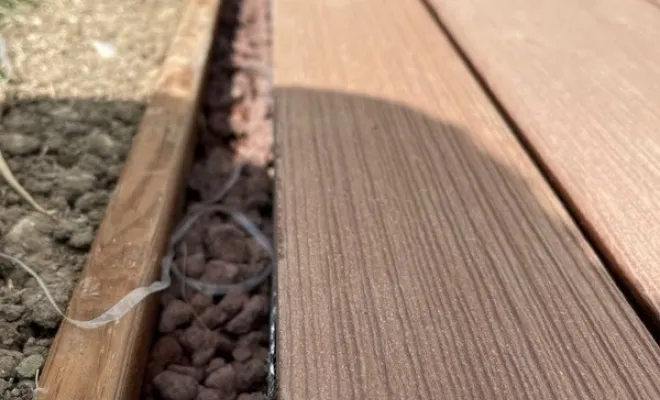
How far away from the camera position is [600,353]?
1.94 ft

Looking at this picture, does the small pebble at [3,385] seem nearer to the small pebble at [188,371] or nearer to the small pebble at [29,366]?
the small pebble at [29,366]

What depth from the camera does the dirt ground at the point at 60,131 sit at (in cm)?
73

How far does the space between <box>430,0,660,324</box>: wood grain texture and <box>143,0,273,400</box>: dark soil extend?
0.36 metres

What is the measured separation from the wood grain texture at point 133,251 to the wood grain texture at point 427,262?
0.51ft

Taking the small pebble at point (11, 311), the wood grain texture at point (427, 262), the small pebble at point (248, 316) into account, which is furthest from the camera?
the small pebble at point (248, 316)

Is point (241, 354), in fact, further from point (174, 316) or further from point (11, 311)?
point (11, 311)

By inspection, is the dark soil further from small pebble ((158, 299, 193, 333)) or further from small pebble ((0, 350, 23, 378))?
small pebble ((0, 350, 23, 378))

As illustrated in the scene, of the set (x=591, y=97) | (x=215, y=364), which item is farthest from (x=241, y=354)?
(x=591, y=97)

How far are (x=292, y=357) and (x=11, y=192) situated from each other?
1.58 feet

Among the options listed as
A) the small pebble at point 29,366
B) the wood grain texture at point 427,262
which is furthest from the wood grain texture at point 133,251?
the wood grain texture at point 427,262

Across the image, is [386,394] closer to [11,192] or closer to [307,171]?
[307,171]

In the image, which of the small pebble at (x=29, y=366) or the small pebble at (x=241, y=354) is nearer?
the small pebble at (x=29, y=366)

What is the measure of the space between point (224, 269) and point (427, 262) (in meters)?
0.31

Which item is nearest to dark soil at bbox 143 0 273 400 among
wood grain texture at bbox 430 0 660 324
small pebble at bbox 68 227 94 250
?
small pebble at bbox 68 227 94 250
